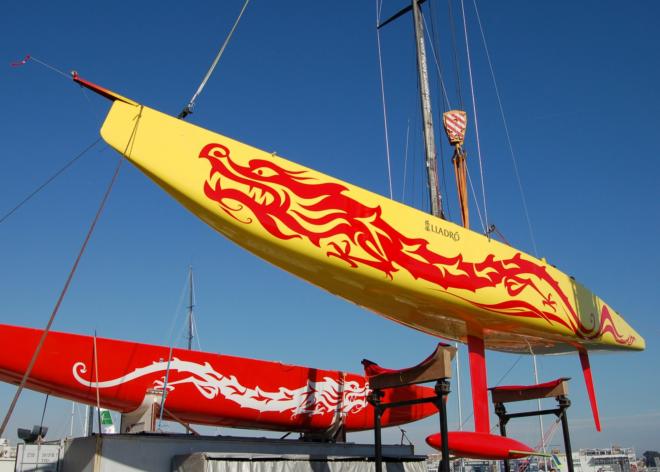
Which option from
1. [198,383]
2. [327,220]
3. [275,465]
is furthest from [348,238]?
[198,383]

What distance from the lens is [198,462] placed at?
6.02 m

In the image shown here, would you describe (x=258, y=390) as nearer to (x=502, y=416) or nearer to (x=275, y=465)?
(x=275, y=465)

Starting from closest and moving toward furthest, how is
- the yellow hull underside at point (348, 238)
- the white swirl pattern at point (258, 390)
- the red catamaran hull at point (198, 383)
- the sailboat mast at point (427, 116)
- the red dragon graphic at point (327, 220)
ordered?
1. the yellow hull underside at point (348, 238)
2. the red dragon graphic at point (327, 220)
3. the red catamaran hull at point (198, 383)
4. the white swirl pattern at point (258, 390)
5. the sailboat mast at point (427, 116)

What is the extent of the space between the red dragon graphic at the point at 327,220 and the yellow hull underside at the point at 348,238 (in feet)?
0.03

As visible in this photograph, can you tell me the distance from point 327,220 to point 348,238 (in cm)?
26

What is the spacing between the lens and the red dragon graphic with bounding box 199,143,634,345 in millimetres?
5707

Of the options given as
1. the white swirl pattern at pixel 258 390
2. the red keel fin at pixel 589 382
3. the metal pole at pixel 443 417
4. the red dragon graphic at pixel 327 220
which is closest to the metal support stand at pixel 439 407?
the metal pole at pixel 443 417

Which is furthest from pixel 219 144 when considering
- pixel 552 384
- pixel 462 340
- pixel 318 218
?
pixel 552 384

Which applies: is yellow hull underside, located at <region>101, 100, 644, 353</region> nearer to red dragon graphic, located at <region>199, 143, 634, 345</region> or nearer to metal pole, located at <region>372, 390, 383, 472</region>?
red dragon graphic, located at <region>199, 143, 634, 345</region>

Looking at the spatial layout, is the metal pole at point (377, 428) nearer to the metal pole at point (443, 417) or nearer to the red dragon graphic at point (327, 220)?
the metal pole at point (443, 417)

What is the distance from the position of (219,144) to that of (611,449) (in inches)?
2903

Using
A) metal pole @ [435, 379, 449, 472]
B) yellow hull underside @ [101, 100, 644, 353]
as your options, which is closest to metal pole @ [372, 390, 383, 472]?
metal pole @ [435, 379, 449, 472]

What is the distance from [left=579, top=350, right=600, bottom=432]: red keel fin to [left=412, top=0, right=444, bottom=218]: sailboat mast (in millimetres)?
2942

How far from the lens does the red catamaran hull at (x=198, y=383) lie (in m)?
6.66
